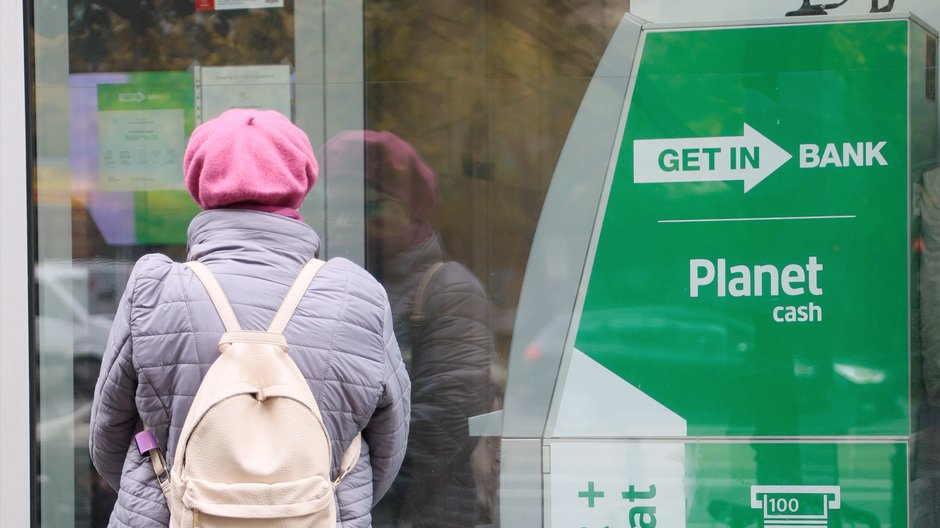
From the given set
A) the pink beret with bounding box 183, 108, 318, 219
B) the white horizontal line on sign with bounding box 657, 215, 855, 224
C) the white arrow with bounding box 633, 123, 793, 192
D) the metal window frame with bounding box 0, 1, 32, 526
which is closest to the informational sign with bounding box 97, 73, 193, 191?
the metal window frame with bounding box 0, 1, 32, 526

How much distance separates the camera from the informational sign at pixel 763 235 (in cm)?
377

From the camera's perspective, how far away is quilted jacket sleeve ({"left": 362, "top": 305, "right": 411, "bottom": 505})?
2453 mm

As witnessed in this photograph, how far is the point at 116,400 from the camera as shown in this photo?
2.34 metres

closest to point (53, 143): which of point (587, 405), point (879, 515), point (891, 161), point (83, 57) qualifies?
point (83, 57)

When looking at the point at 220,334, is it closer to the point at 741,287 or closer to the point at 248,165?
the point at 248,165

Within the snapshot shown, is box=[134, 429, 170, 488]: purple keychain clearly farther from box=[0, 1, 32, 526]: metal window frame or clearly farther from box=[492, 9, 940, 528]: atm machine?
box=[0, 1, 32, 526]: metal window frame

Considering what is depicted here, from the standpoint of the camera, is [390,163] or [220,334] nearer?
[220,334]

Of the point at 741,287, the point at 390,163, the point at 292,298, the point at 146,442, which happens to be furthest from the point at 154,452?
the point at 741,287

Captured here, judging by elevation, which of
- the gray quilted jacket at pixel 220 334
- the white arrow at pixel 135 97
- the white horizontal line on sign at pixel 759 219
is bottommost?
the gray quilted jacket at pixel 220 334

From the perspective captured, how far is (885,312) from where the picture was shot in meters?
3.78

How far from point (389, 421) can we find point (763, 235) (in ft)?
6.25

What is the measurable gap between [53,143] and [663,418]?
264 cm

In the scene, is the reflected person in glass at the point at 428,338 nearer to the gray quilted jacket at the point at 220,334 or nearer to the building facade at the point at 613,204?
the building facade at the point at 613,204

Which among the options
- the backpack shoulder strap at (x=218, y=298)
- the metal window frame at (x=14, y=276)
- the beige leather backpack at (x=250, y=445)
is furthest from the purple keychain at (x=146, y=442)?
the metal window frame at (x=14, y=276)
